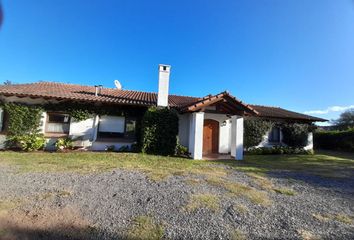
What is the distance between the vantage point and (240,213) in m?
4.85

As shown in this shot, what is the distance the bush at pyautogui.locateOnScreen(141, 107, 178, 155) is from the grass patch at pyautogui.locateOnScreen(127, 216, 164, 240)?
31.0 ft

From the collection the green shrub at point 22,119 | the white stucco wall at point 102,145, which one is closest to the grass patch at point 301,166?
the white stucco wall at point 102,145

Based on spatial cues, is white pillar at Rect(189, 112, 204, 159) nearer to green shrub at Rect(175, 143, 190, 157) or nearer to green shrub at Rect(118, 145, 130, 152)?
green shrub at Rect(175, 143, 190, 157)

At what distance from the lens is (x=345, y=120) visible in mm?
42719

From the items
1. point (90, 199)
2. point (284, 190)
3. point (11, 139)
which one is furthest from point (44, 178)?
point (11, 139)

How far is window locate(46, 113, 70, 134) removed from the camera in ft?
46.9

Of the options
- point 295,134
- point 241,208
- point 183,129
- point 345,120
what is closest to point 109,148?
point 183,129

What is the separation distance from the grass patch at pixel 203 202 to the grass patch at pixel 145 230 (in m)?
1.05

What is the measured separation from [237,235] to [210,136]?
1189 centimetres

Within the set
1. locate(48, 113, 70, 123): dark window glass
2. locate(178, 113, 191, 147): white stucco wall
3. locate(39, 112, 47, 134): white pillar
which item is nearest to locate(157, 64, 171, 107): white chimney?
locate(178, 113, 191, 147): white stucco wall

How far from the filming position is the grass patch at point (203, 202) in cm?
508

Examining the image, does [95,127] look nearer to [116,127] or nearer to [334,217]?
[116,127]

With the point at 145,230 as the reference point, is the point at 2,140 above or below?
above

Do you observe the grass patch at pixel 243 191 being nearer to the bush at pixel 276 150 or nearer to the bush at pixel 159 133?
Answer: the bush at pixel 159 133
